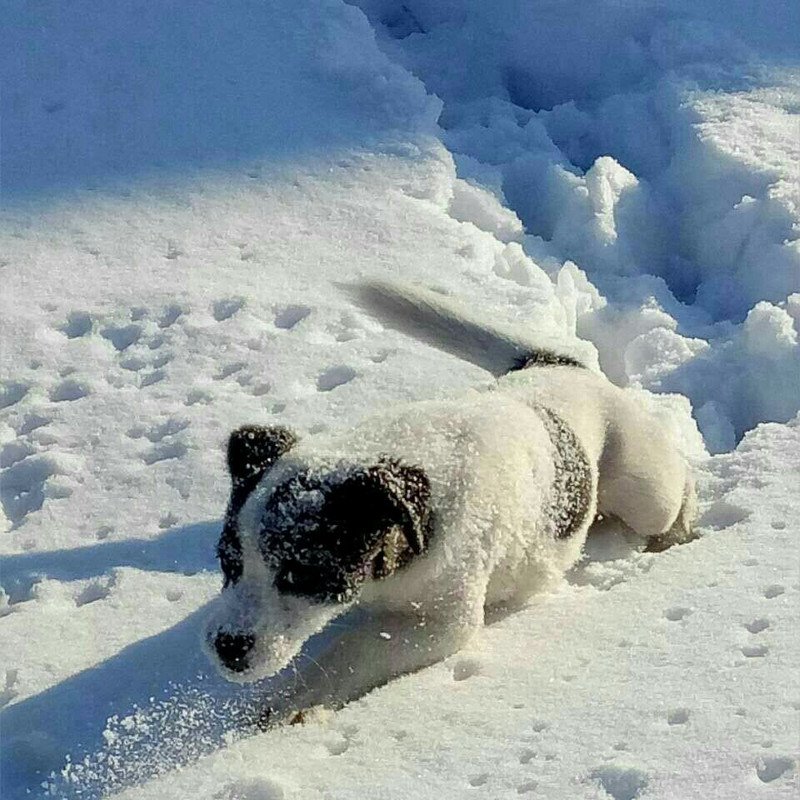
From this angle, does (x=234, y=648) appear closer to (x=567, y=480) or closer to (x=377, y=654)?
(x=377, y=654)

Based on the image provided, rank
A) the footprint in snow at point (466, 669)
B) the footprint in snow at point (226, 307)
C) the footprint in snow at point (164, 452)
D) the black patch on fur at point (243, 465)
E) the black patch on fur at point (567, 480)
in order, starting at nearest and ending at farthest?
the black patch on fur at point (243, 465)
the footprint in snow at point (466, 669)
the black patch on fur at point (567, 480)
the footprint in snow at point (164, 452)
the footprint in snow at point (226, 307)

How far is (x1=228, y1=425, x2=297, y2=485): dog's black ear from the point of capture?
3.38 metres

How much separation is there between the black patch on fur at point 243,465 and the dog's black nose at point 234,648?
17cm

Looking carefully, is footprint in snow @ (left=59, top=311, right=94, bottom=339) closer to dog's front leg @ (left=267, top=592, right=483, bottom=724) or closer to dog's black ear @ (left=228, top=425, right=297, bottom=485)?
dog's black ear @ (left=228, top=425, right=297, bottom=485)

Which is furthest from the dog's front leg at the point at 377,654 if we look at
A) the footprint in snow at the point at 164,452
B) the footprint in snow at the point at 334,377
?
the footprint in snow at the point at 334,377

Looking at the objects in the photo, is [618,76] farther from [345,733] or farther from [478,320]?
[345,733]

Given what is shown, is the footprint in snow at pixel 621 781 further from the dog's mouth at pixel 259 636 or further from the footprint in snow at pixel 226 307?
the footprint in snow at pixel 226 307

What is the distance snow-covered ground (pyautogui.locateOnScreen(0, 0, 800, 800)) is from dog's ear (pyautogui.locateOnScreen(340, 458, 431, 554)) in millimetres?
430

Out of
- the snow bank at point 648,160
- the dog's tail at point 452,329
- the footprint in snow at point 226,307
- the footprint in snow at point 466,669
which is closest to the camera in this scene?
the footprint in snow at point 466,669

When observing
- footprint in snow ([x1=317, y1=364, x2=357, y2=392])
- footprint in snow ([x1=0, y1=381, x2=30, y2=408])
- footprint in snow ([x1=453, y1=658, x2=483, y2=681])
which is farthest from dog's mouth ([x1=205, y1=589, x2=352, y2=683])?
footprint in snow ([x1=0, y1=381, x2=30, y2=408])

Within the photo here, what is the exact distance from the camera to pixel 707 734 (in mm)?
2854

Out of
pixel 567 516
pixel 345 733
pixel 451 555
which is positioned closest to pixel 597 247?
pixel 567 516

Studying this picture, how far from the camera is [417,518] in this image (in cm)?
335

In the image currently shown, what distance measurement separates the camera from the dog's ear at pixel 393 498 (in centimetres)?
321
